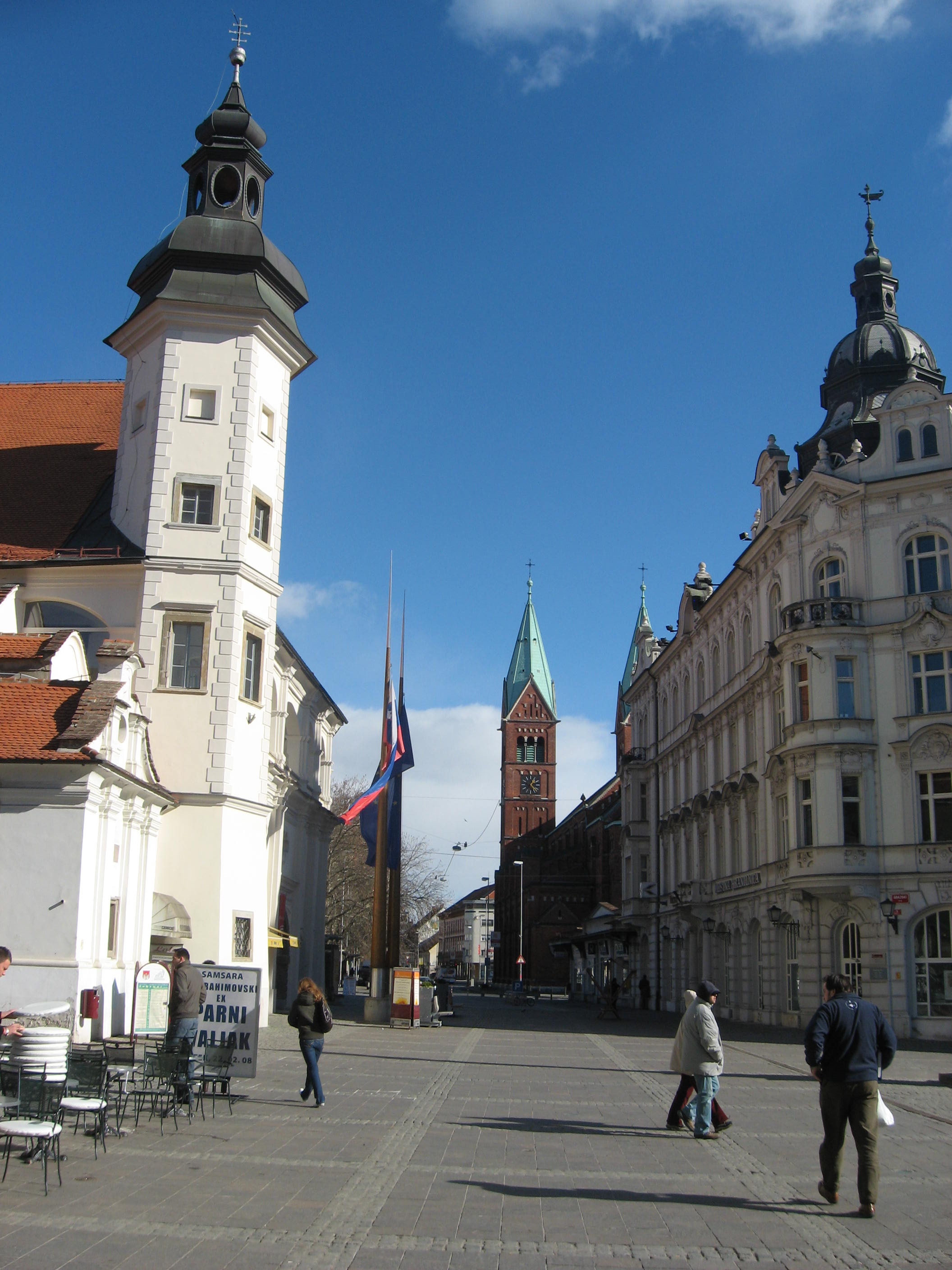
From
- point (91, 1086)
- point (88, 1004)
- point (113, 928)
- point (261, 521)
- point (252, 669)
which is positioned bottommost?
point (91, 1086)

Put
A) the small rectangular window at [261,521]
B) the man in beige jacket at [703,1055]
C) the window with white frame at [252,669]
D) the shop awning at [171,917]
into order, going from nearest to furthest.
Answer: the man in beige jacket at [703,1055], the shop awning at [171,917], the window with white frame at [252,669], the small rectangular window at [261,521]

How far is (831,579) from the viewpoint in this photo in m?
37.2

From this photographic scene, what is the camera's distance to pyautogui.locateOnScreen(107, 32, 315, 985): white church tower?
27.5 meters

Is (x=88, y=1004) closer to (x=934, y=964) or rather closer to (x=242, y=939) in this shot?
(x=242, y=939)

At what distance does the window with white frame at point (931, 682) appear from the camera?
34.2 m

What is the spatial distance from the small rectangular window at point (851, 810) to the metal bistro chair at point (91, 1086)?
88.2 ft

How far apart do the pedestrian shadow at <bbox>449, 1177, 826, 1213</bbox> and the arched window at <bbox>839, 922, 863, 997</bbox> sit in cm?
2562

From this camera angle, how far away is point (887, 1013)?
3247 centimetres

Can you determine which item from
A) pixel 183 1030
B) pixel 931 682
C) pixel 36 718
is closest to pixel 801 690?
pixel 931 682

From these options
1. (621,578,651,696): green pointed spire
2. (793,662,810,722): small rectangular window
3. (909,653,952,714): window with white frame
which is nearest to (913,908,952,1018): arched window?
(909,653,952,714): window with white frame

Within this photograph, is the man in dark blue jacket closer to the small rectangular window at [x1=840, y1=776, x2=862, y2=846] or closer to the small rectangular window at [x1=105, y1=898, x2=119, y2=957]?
the small rectangular window at [x1=105, y1=898, x2=119, y2=957]

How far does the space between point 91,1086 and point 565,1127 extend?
5.68m

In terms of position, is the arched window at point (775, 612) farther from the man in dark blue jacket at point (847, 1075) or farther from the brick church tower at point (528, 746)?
the brick church tower at point (528, 746)

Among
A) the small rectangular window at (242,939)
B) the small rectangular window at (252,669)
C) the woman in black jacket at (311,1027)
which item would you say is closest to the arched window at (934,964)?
the small rectangular window at (242,939)
